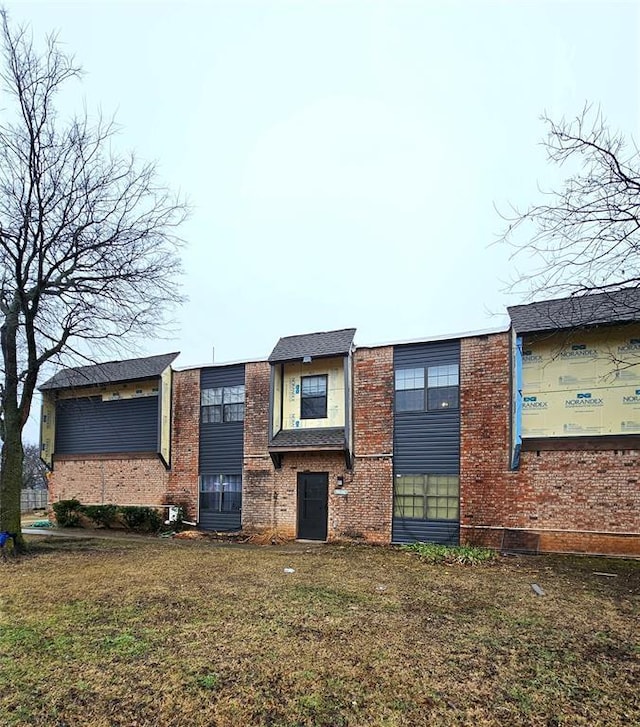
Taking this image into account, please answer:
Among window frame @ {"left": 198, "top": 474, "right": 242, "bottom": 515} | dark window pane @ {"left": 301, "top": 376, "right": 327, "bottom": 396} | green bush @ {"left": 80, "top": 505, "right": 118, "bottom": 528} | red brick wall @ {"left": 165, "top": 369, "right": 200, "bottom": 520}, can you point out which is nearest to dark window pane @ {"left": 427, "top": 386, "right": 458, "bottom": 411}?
dark window pane @ {"left": 301, "top": 376, "right": 327, "bottom": 396}

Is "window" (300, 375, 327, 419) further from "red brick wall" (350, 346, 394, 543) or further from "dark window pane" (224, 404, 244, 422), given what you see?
"dark window pane" (224, 404, 244, 422)

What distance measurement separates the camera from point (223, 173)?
23.5 metres

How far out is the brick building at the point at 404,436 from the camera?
1051 cm

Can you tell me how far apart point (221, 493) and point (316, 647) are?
1032 cm

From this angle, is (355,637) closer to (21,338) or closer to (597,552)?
(597,552)

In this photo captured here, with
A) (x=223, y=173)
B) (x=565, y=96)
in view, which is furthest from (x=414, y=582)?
(x=223, y=173)

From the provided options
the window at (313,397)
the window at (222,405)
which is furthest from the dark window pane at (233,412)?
the window at (313,397)

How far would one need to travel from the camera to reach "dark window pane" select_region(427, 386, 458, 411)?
12047 mm

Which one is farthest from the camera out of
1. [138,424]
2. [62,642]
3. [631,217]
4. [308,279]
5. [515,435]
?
[308,279]

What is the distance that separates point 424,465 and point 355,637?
730cm

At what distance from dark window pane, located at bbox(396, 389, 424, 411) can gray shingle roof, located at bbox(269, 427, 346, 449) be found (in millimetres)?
1748

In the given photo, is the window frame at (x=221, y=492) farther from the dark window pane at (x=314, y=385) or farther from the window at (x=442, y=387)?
the window at (x=442, y=387)

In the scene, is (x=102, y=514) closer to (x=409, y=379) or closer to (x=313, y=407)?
(x=313, y=407)

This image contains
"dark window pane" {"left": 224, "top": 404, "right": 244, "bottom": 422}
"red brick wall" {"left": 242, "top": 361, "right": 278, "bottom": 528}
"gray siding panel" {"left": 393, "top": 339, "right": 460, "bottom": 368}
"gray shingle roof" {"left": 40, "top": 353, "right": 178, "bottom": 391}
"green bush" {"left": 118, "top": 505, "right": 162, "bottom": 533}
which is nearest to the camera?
"gray siding panel" {"left": 393, "top": 339, "right": 460, "bottom": 368}
